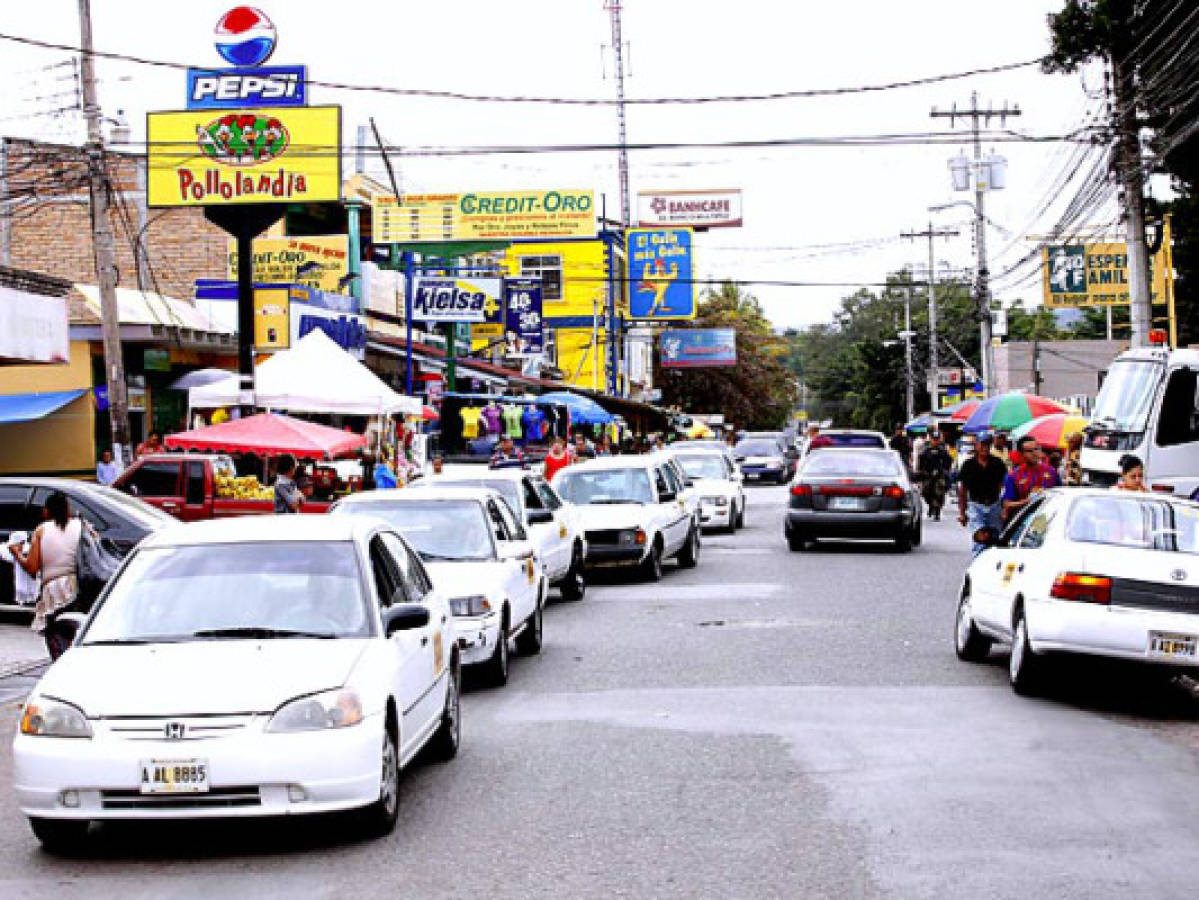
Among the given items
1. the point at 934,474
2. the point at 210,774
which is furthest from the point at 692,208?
the point at 210,774

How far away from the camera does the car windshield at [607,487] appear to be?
74.0 ft

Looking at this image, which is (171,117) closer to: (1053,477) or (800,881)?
(1053,477)

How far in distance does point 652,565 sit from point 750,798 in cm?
1323

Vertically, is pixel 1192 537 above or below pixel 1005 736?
above

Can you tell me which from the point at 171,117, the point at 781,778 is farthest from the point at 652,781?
the point at 171,117

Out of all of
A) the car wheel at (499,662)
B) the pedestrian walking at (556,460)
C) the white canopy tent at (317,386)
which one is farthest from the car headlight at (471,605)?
the pedestrian walking at (556,460)

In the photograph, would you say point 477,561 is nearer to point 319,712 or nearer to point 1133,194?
point 319,712

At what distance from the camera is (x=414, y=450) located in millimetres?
33000

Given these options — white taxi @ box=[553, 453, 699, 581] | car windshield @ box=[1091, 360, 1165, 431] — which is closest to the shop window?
white taxi @ box=[553, 453, 699, 581]

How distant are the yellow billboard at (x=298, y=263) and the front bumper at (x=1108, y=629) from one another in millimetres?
29712

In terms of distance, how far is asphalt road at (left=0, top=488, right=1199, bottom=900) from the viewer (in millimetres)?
7105

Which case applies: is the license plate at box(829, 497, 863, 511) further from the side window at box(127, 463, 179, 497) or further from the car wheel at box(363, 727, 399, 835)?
the car wheel at box(363, 727, 399, 835)

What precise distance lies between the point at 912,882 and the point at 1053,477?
13216 mm

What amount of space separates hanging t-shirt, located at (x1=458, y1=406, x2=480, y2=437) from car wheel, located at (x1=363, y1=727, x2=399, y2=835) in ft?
99.8
